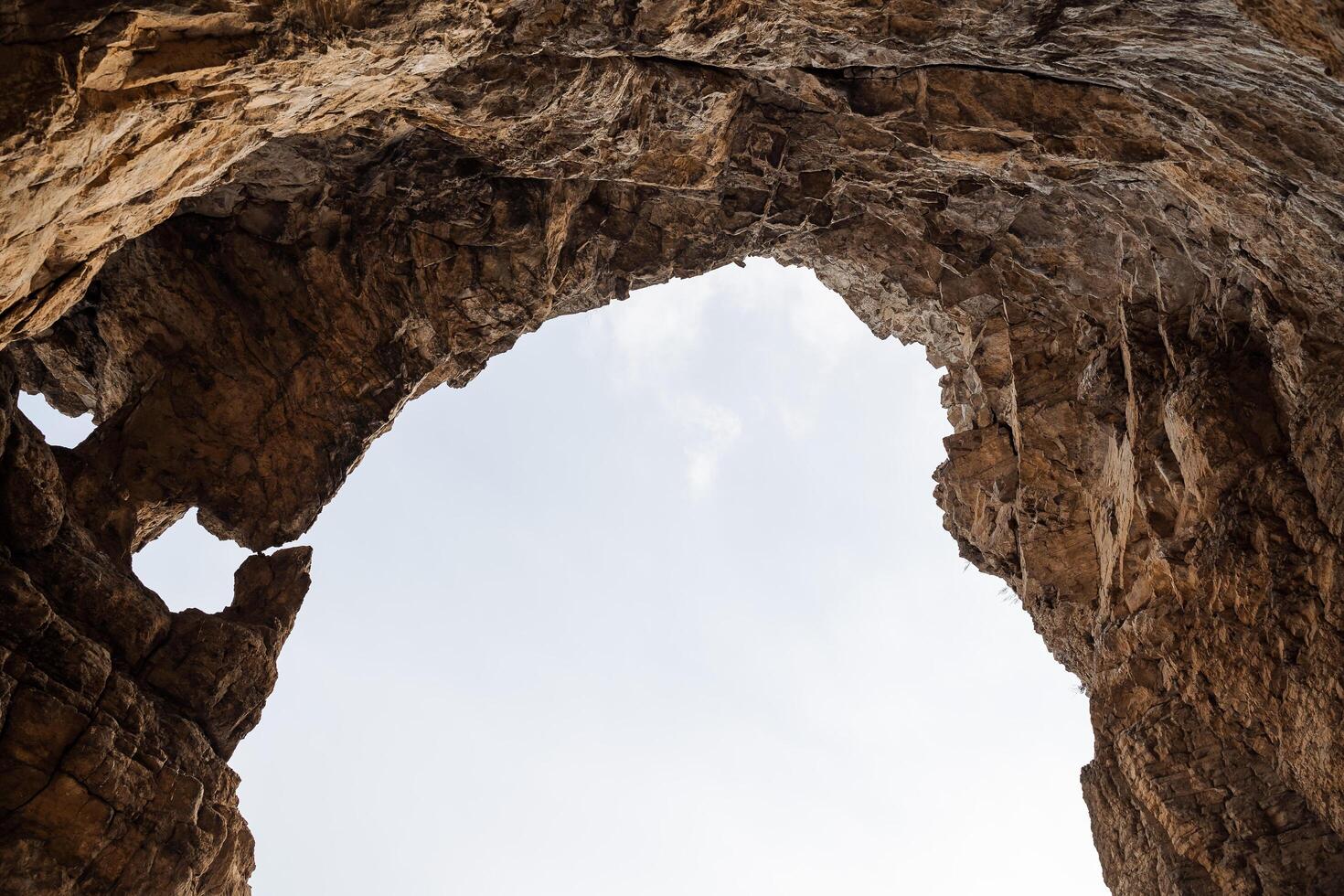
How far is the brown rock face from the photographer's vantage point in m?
11.8

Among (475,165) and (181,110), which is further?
(475,165)

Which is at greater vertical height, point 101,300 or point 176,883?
point 101,300

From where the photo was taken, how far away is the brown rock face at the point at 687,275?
11.8 metres

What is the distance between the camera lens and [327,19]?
37.8 ft

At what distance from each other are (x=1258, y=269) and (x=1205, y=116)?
3139mm

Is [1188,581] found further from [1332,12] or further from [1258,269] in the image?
[1332,12]

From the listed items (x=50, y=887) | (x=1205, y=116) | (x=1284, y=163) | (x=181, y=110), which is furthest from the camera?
(x=50, y=887)

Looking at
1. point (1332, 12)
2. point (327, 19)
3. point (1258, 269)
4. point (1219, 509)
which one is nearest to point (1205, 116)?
point (1258, 269)

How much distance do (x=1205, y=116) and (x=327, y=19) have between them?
12095mm

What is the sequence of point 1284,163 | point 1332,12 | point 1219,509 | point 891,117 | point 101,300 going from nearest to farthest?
point 1332,12 < point 1284,163 < point 1219,509 < point 891,117 < point 101,300

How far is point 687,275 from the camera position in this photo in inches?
1020

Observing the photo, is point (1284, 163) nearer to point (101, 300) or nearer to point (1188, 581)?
point (1188, 581)

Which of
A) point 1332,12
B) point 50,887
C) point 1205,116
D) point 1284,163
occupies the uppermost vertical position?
point 1205,116

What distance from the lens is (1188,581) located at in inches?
651
